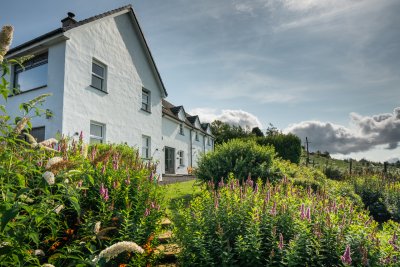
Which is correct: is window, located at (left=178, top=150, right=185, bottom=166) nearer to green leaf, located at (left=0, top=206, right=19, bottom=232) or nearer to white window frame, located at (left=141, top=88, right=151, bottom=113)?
white window frame, located at (left=141, top=88, right=151, bottom=113)

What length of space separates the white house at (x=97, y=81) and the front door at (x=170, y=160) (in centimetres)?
663

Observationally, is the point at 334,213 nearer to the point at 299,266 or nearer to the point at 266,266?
the point at 299,266

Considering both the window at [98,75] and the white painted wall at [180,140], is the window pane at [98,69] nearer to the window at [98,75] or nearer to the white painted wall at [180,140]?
the window at [98,75]

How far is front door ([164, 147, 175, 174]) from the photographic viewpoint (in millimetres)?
25922

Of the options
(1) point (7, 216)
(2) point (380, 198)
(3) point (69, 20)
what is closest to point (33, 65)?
(3) point (69, 20)

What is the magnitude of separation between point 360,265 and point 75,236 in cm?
349

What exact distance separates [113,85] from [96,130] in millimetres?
2930

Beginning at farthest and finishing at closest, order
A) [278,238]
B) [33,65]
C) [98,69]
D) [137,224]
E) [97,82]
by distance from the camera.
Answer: [98,69]
[97,82]
[33,65]
[137,224]
[278,238]

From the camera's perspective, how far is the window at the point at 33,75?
1291 cm

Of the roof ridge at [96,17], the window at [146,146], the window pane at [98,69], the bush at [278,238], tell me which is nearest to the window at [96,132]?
the window pane at [98,69]

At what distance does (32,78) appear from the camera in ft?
43.8

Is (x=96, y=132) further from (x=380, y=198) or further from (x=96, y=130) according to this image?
(x=380, y=198)

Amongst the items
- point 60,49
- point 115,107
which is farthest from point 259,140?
point 60,49

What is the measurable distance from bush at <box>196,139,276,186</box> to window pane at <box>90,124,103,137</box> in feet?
19.7
